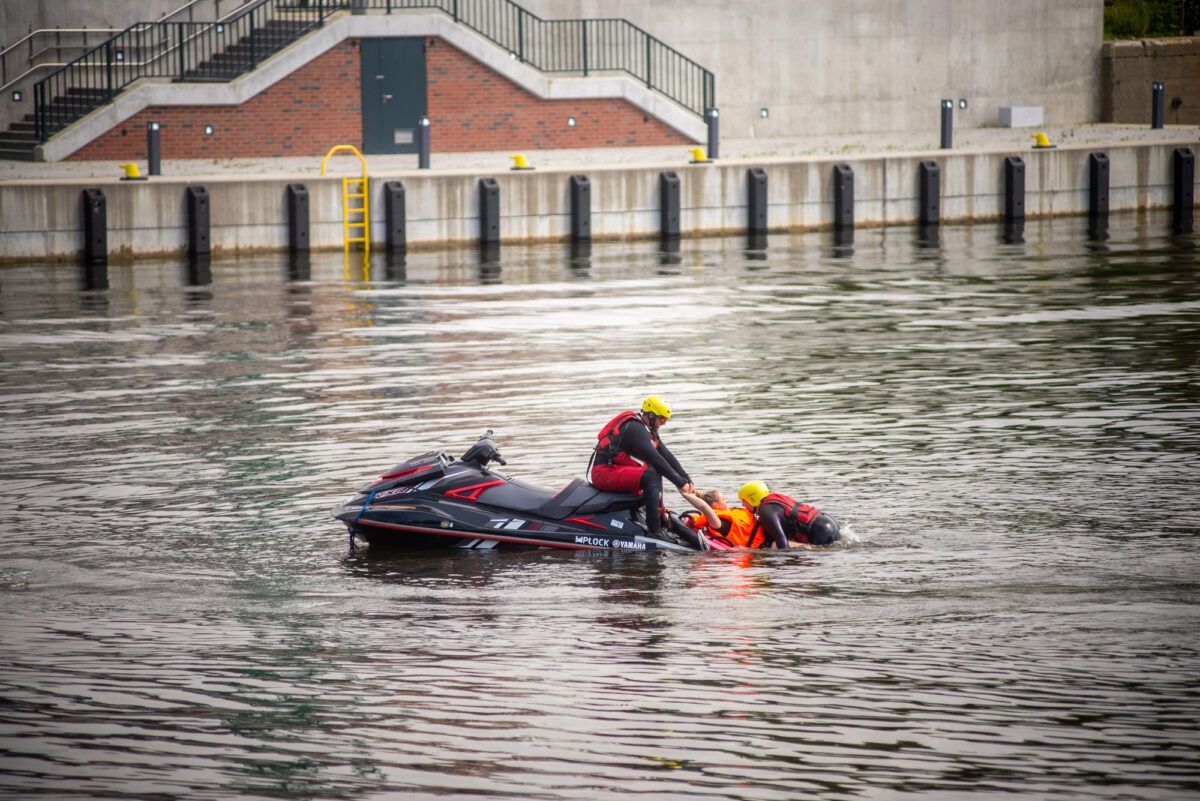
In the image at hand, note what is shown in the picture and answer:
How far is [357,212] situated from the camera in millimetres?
32312

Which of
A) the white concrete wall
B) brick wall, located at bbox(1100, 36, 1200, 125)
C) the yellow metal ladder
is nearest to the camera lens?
the yellow metal ladder

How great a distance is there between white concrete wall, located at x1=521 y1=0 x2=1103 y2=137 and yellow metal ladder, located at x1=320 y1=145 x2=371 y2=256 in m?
9.55

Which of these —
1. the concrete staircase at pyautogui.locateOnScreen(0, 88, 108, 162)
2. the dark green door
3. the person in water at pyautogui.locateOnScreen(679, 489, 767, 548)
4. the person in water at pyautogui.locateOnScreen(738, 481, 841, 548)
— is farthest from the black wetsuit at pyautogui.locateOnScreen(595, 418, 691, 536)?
the dark green door

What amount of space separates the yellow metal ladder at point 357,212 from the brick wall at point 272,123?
4.76 m

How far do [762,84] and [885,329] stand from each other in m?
19.3

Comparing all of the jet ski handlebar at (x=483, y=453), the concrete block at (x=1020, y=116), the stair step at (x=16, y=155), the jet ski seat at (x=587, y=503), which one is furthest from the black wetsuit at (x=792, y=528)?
the concrete block at (x=1020, y=116)

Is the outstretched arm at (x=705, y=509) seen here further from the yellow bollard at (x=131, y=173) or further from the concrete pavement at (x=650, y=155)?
the concrete pavement at (x=650, y=155)

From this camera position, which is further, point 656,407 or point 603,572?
point 656,407

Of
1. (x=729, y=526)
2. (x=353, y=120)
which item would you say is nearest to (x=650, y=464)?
(x=729, y=526)

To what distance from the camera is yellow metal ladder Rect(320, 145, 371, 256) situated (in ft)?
105

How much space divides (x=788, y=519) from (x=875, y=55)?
1232 inches

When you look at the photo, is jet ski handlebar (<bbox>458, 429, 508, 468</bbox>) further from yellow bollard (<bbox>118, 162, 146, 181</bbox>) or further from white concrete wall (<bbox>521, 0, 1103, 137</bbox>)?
white concrete wall (<bbox>521, 0, 1103, 137</bbox>)

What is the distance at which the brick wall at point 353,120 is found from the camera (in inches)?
1405

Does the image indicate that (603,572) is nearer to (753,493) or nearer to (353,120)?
(753,493)
